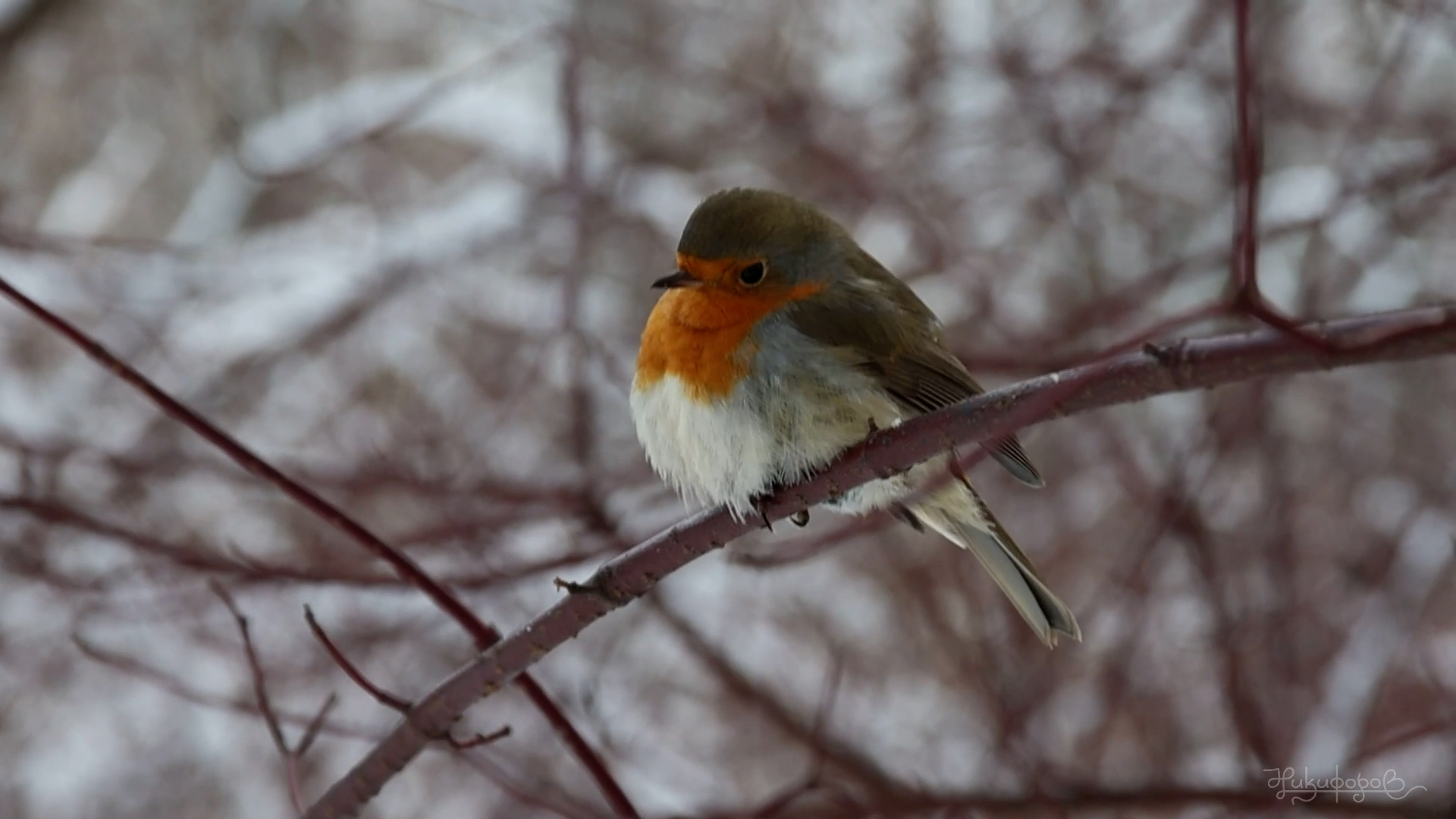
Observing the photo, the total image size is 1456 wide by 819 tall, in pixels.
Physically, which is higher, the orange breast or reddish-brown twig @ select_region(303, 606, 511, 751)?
the orange breast

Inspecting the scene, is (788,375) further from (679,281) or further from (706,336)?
(679,281)

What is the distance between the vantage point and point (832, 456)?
3.07 m

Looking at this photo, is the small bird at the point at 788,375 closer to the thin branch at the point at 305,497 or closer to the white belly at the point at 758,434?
the white belly at the point at 758,434

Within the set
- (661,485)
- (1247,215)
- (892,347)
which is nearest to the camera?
(1247,215)

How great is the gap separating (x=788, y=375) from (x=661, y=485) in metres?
1.99

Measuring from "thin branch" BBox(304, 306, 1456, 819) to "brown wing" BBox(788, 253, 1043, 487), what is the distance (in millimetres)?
530

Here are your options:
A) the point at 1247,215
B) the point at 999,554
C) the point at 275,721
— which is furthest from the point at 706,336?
the point at 1247,215

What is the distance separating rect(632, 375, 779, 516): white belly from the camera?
9.99 ft

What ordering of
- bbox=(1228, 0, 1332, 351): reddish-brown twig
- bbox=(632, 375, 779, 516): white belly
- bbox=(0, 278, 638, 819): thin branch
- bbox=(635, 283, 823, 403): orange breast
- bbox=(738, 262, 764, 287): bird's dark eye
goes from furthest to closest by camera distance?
bbox=(738, 262, 764, 287): bird's dark eye
bbox=(635, 283, 823, 403): orange breast
bbox=(632, 375, 779, 516): white belly
bbox=(0, 278, 638, 819): thin branch
bbox=(1228, 0, 1332, 351): reddish-brown twig

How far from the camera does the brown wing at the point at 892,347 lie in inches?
129

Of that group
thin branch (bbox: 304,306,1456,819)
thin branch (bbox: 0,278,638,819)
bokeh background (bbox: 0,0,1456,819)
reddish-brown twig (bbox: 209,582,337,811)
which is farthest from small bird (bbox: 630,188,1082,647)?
reddish-brown twig (bbox: 209,582,337,811)

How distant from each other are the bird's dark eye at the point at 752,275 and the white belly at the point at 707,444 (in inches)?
12.9

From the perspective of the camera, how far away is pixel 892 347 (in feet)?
11.1

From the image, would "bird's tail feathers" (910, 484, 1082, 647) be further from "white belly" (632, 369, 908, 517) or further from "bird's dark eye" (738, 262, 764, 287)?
"bird's dark eye" (738, 262, 764, 287)
